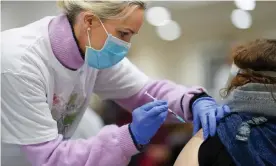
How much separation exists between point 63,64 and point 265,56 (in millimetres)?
672

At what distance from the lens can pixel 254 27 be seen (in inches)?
120

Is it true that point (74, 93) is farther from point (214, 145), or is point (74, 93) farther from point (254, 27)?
point (254, 27)

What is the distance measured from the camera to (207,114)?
1.32 meters

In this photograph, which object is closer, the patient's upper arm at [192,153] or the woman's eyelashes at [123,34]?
the patient's upper arm at [192,153]

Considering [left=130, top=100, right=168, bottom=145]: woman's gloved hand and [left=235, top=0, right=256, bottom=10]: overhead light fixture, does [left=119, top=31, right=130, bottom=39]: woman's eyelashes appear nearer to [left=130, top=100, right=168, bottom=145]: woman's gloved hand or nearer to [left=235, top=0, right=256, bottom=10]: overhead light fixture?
[left=130, top=100, right=168, bottom=145]: woman's gloved hand

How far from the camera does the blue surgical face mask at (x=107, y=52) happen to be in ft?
4.32

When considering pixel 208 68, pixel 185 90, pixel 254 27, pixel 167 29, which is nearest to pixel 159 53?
pixel 167 29

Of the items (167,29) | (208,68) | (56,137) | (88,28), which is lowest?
(208,68)

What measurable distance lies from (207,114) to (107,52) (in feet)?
1.35

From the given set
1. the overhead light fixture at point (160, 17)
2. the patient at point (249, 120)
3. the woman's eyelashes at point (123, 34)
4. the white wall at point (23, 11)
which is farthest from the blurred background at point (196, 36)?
the patient at point (249, 120)

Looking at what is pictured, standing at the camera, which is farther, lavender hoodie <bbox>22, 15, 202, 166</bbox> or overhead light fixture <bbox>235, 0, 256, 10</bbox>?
overhead light fixture <bbox>235, 0, 256, 10</bbox>

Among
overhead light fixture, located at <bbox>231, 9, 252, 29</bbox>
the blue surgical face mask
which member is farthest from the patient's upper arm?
overhead light fixture, located at <bbox>231, 9, 252, 29</bbox>

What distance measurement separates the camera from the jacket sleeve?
3.91 feet

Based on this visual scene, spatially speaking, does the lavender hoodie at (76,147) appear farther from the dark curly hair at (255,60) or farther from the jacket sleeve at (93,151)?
the dark curly hair at (255,60)
